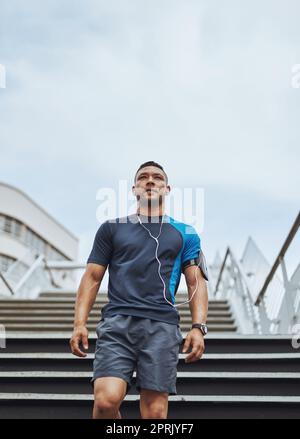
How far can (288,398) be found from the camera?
321 cm

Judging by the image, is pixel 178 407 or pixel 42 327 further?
pixel 42 327

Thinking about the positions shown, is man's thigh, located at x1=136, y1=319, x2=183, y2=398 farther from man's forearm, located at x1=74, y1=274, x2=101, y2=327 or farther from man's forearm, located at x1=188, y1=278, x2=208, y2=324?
man's forearm, located at x1=74, y1=274, x2=101, y2=327

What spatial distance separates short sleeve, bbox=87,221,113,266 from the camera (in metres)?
2.29

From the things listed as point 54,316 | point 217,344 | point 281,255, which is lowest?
point 217,344

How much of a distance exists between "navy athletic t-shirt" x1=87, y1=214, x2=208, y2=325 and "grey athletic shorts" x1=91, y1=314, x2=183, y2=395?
0.05 m

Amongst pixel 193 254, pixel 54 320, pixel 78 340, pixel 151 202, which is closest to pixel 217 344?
pixel 193 254

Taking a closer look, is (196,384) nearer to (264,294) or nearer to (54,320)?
(264,294)

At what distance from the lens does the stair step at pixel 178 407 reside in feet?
10.4

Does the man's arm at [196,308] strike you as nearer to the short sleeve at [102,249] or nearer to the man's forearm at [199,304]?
the man's forearm at [199,304]

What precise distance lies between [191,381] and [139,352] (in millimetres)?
1544

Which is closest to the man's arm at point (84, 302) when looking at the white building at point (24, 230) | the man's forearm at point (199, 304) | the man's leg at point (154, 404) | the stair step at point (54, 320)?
the man's leg at point (154, 404)

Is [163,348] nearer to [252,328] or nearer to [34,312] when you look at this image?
[252,328]

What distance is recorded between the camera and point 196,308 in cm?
217
